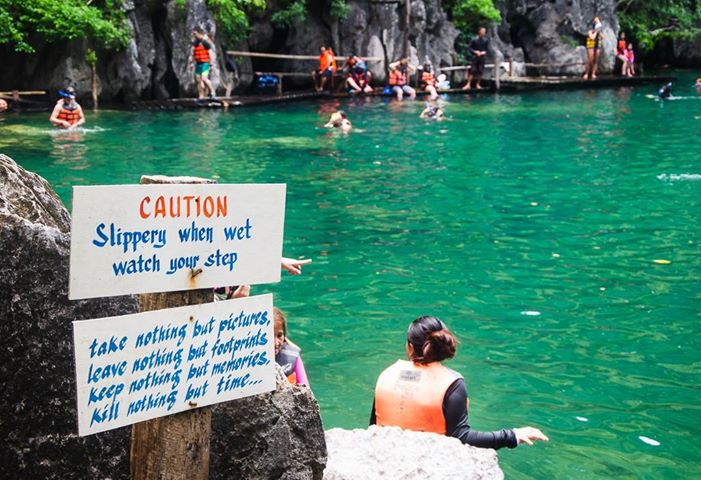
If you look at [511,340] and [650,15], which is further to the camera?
[650,15]

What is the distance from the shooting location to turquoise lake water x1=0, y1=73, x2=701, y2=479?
6.70 metres

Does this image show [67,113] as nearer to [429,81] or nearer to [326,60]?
[326,60]

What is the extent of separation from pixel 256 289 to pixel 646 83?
32.1m

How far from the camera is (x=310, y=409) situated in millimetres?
3947

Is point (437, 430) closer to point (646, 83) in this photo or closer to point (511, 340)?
point (511, 340)

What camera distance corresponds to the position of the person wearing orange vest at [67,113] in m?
20.1

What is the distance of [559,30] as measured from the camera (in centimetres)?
4034

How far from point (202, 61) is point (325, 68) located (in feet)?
17.7

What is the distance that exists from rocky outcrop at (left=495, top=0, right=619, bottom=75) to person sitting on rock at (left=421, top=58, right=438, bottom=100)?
7.38 m

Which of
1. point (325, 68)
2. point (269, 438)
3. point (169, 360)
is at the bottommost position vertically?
point (269, 438)

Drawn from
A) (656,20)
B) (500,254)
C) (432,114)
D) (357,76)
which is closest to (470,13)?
(357,76)


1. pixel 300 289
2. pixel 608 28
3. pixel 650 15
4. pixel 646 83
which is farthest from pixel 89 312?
pixel 650 15

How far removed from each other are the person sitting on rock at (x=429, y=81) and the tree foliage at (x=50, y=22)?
Answer: 10.8 meters

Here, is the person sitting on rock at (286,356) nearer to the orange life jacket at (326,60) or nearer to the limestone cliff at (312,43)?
the limestone cliff at (312,43)
